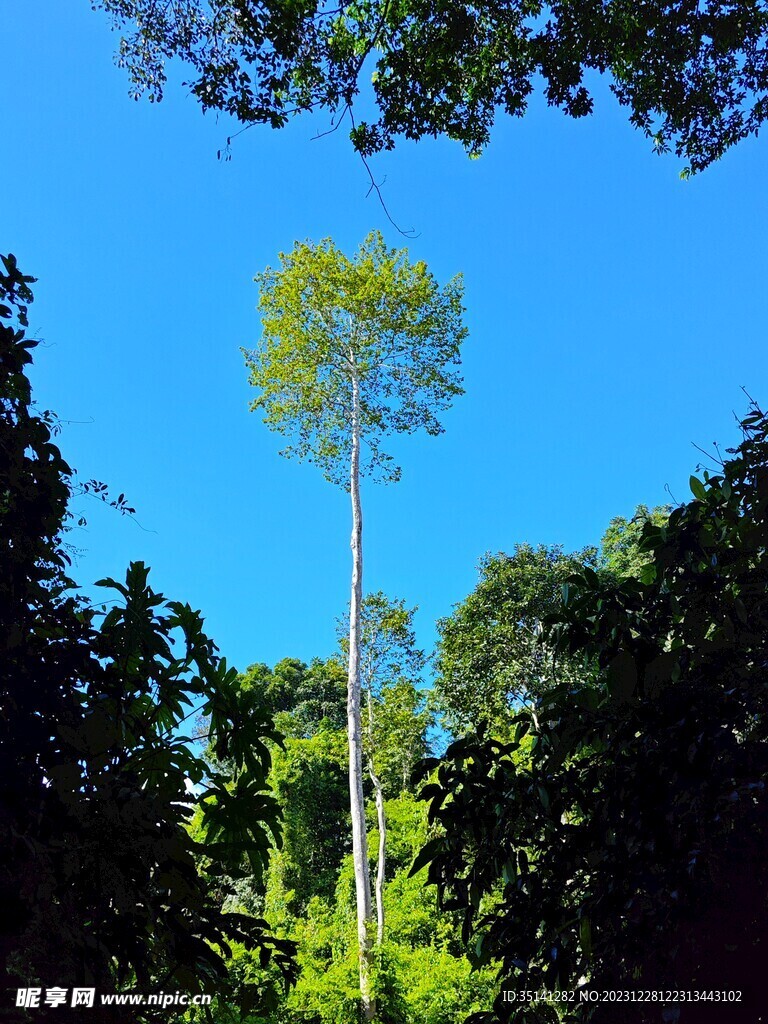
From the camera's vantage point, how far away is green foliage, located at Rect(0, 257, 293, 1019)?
123 cm

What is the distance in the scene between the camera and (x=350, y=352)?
10.2m

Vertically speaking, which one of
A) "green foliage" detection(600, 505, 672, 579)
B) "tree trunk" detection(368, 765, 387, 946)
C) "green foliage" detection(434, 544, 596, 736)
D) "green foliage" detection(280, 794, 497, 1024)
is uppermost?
"green foliage" detection(600, 505, 672, 579)

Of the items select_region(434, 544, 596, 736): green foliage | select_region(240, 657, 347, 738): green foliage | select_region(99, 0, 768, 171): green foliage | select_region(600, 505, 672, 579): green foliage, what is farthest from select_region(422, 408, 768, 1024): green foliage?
select_region(240, 657, 347, 738): green foliage

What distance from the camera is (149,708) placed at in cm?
168

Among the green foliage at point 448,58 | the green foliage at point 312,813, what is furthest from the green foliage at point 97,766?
the green foliage at point 312,813

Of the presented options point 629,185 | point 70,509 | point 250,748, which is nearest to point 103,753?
point 250,748

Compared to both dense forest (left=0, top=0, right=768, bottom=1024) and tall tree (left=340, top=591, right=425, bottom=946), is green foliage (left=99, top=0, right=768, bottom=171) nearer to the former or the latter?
dense forest (left=0, top=0, right=768, bottom=1024)

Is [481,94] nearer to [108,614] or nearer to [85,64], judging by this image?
[85,64]

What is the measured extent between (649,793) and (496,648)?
814 centimetres

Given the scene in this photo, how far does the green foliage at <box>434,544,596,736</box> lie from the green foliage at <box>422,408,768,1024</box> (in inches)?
282

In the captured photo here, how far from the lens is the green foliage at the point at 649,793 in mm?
1304

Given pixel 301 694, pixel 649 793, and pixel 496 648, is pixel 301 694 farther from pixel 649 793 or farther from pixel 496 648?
pixel 649 793

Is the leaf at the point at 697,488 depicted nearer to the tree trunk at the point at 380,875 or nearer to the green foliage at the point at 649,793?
the green foliage at the point at 649,793

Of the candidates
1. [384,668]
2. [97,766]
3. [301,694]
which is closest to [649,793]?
[97,766]
